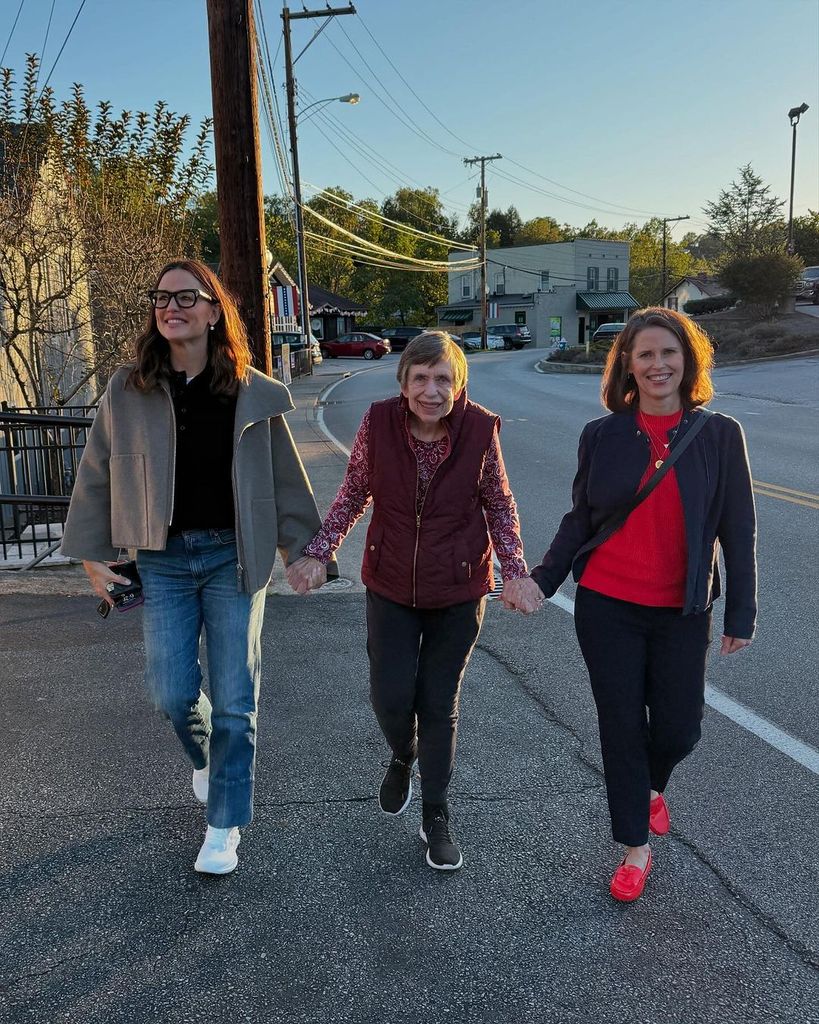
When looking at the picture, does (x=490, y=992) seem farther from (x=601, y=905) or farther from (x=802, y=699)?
(x=802, y=699)

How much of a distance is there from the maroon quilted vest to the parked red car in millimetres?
51845

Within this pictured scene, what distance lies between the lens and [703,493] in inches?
107

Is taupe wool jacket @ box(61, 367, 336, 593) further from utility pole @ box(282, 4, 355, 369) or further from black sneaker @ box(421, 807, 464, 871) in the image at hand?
utility pole @ box(282, 4, 355, 369)

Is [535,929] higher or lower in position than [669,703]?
lower

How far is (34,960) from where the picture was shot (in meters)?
2.51

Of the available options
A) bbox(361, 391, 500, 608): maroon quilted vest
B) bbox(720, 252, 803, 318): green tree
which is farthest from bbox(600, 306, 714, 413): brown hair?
bbox(720, 252, 803, 318): green tree

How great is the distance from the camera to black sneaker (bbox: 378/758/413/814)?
3.23 metres

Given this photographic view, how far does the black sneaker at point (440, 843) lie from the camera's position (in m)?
2.95

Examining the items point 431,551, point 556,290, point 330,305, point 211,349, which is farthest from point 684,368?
point 556,290

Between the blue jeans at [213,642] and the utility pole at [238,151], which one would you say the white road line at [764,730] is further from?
the utility pole at [238,151]

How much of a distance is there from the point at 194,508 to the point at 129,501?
0.72ft

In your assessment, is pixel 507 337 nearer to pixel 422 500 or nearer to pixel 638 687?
pixel 422 500

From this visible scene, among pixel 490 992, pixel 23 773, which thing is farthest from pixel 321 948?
pixel 23 773

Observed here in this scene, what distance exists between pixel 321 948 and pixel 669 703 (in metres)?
1.35
